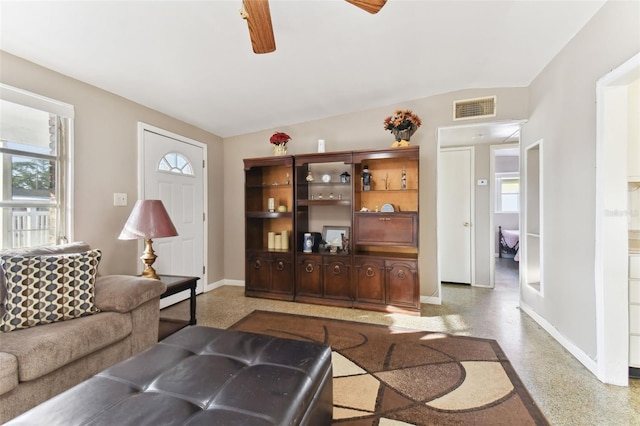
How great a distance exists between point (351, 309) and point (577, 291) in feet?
6.78

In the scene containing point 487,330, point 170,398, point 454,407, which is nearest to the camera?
point 170,398

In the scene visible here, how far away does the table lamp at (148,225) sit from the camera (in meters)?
2.42

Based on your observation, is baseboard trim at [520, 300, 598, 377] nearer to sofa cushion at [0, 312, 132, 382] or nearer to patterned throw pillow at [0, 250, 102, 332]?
sofa cushion at [0, 312, 132, 382]

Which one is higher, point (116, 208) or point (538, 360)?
point (116, 208)

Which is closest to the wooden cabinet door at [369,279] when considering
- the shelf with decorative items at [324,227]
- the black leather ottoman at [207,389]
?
the shelf with decorative items at [324,227]

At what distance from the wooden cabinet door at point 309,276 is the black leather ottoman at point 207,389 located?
6.47 ft

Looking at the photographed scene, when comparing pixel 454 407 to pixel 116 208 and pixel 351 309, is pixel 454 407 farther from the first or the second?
pixel 116 208

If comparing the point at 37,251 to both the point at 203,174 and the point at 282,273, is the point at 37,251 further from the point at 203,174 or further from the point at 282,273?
the point at 282,273

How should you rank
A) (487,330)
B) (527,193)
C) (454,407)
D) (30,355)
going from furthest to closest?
(527,193)
(487,330)
(454,407)
(30,355)

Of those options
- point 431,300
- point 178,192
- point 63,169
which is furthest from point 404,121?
point 63,169

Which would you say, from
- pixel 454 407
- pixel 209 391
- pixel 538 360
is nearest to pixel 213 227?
pixel 209 391

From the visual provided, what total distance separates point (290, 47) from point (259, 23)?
87 centimetres

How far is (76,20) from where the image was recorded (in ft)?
5.95

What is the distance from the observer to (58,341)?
1519 mm
